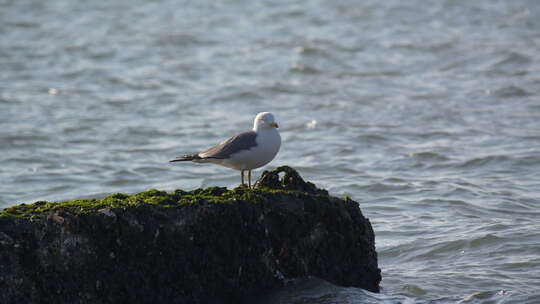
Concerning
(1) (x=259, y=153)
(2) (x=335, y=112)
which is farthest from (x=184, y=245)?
(2) (x=335, y=112)

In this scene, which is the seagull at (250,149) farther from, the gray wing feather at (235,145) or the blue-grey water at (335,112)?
the blue-grey water at (335,112)

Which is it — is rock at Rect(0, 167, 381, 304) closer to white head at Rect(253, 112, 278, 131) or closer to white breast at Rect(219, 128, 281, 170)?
white breast at Rect(219, 128, 281, 170)

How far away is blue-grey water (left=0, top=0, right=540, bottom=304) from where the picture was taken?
7453 mm

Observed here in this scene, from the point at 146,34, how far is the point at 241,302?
54.0 ft

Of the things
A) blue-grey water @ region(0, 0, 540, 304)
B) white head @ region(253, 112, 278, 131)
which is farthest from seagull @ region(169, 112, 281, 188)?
blue-grey water @ region(0, 0, 540, 304)

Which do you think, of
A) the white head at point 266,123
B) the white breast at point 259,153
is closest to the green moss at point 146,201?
the white breast at point 259,153

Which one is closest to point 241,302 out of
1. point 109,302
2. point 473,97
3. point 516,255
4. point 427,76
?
point 109,302

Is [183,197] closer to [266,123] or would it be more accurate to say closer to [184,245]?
[184,245]

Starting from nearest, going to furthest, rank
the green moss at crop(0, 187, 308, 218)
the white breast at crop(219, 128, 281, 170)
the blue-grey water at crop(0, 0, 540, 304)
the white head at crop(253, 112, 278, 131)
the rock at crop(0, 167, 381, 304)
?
the rock at crop(0, 167, 381, 304)
the green moss at crop(0, 187, 308, 218)
the white breast at crop(219, 128, 281, 170)
the white head at crop(253, 112, 278, 131)
the blue-grey water at crop(0, 0, 540, 304)

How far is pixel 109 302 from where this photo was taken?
15.4ft

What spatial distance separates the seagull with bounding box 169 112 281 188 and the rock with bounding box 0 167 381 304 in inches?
13.9

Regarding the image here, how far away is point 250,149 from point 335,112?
7.55 m

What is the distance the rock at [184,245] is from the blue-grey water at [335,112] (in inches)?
9.4

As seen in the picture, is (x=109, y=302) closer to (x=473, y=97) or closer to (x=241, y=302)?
(x=241, y=302)
